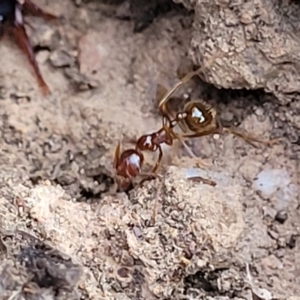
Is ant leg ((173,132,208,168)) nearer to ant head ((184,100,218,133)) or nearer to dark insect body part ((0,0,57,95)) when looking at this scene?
ant head ((184,100,218,133))

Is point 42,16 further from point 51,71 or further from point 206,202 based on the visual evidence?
point 206,202

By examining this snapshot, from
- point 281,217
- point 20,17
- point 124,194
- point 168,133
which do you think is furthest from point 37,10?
point 281,217

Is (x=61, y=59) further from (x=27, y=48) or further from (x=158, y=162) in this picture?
(x=158, y=162)

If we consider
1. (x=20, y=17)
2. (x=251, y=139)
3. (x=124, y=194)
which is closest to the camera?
(x=124, y=194)

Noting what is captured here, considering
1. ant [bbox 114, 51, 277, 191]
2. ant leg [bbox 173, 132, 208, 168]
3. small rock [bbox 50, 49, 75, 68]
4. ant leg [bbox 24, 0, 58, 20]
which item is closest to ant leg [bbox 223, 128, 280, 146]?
ant [bbox 114, 51, 277, 191]

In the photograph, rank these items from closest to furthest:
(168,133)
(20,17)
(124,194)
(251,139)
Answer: (124,194), (251,139), (168,133), (20,17)

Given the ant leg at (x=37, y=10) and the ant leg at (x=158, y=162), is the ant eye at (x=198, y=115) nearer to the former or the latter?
the ant leg at (x=158, y=162)

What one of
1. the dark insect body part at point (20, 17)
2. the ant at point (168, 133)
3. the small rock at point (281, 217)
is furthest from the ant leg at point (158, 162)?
the dark insect body part at point (20, 17)
